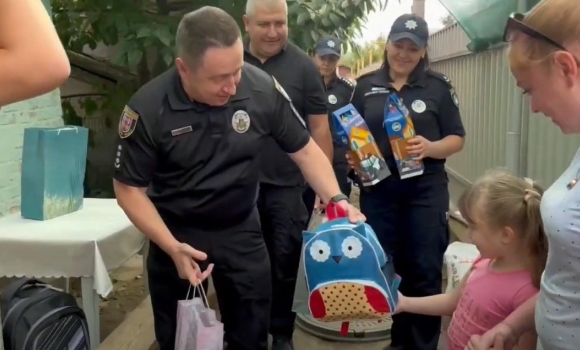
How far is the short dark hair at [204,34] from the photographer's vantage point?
2084 millimetres

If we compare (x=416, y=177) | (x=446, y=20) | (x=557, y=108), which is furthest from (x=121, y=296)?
(x=446, y=20)

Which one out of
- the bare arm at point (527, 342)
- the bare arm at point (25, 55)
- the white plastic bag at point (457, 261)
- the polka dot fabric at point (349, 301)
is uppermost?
the bare arm at point (25, 55)

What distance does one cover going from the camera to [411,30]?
2951 mm

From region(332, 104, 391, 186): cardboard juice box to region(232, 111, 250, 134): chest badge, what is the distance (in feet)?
2.44

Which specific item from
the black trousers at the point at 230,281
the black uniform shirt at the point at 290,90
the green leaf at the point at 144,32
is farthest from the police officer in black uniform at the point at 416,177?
the green leaf at the point at 144,32

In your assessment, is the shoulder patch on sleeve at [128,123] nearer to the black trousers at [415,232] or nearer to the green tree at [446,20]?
the black trousers at [415,232]

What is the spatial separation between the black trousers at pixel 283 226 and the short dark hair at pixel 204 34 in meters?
1.05

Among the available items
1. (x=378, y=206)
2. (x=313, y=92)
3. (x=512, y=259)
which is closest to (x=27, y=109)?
(x=313, y=92)

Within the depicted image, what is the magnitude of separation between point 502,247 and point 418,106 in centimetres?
129

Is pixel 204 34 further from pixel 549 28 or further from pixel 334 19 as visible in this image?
pixel 334 19

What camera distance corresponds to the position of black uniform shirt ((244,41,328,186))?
3018 mm

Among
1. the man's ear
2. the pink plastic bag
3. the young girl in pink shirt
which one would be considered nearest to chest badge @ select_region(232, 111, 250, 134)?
the pink plastic bag

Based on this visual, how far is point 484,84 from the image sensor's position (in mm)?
4949

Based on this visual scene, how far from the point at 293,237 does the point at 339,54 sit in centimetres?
237
